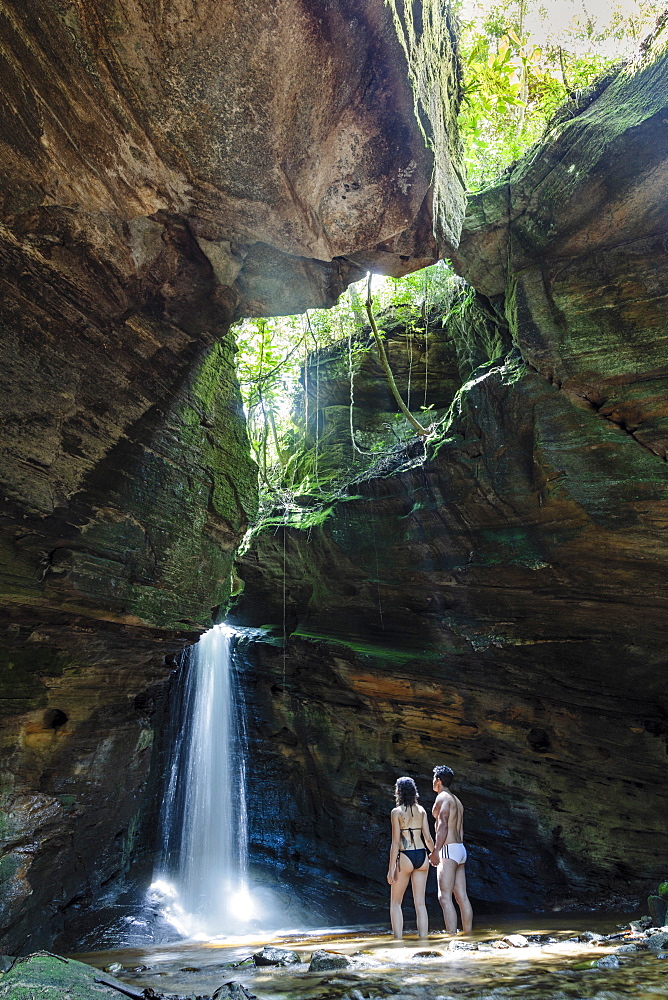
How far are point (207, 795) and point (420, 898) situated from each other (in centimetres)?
660

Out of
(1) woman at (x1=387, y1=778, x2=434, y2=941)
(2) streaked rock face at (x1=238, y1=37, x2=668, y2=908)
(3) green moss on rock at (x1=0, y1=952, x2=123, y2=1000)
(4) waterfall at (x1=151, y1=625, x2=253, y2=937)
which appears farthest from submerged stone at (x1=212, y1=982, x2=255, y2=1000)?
(4) waterfall at (x1=151, y1=625, x2=253, y2=937)

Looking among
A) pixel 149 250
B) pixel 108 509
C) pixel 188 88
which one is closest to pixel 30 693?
pixel 108 509

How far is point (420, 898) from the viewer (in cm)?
617

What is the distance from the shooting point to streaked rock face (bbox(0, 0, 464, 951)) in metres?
3.33

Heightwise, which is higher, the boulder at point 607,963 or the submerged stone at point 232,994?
the submerged stone at point 232,994

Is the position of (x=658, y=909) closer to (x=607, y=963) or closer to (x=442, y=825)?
(x=442, y=825)

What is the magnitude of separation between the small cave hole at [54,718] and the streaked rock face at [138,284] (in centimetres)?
8

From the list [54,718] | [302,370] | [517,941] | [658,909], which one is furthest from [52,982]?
[302,370]

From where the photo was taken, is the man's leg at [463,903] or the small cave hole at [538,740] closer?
the man's leg at [463,903]

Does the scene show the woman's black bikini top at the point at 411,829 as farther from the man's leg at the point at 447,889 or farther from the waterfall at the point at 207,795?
the waterfall at the point at 207,795

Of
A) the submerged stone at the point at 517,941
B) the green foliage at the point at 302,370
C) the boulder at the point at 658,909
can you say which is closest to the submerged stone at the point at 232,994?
the submerged stone at the point at 517,941

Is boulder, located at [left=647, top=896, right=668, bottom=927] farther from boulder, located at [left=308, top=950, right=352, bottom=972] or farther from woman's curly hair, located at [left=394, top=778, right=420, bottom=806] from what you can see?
boulder, located at [left=308, top=950, right=352, bottom=972]

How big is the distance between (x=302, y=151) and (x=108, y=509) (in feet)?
12.8

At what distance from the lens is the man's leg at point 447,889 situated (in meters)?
6.46
